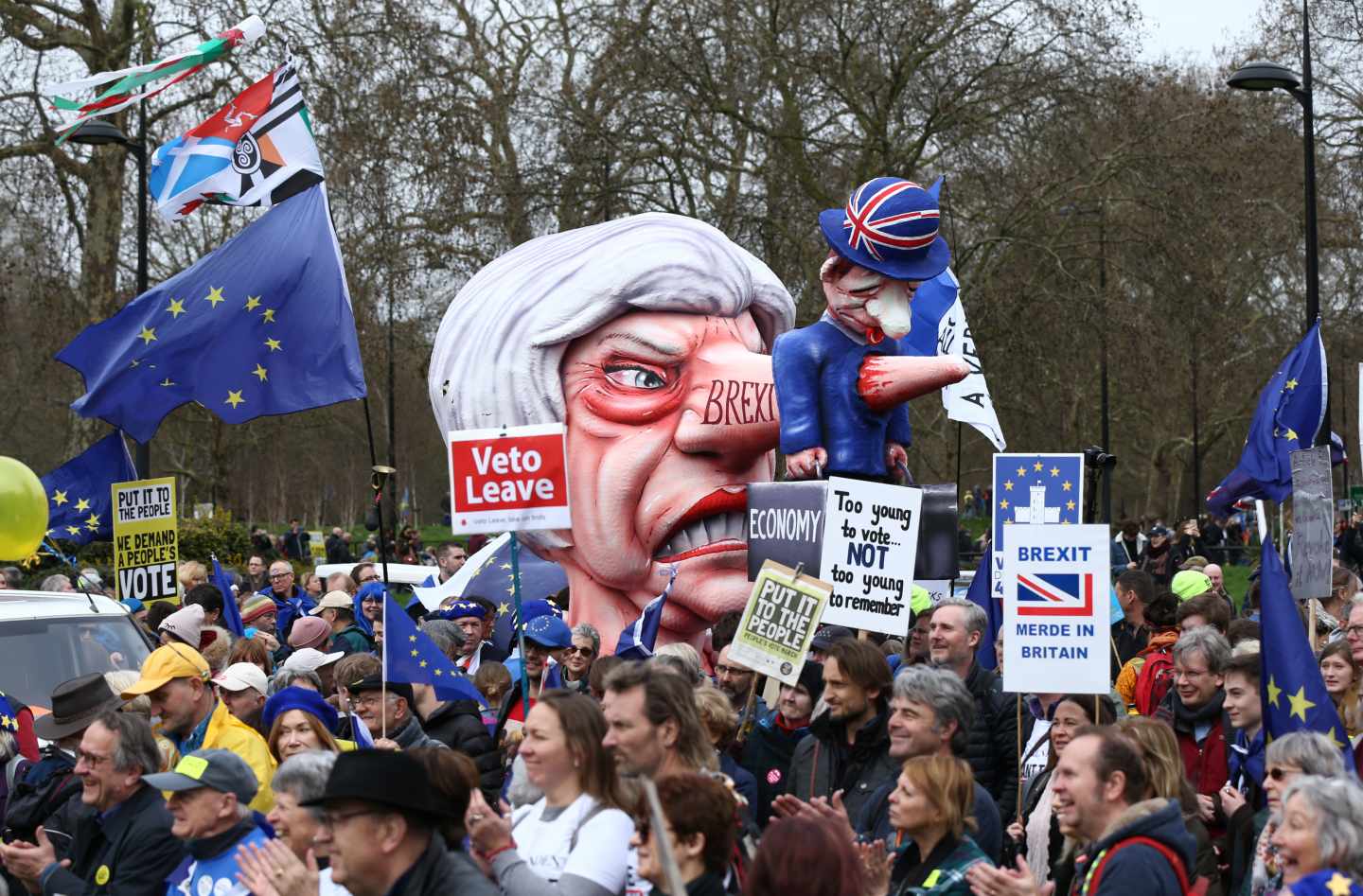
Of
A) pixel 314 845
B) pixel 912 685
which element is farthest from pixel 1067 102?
pixel 314 845

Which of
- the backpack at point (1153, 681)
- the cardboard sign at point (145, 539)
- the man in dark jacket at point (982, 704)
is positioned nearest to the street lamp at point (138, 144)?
the cardboard sign at point (145, 539)

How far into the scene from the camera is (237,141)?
1291cm

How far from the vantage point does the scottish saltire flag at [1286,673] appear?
6477mm

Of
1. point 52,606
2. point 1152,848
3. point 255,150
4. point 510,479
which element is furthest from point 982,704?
point 255,150

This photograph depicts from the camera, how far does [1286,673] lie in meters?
6.57

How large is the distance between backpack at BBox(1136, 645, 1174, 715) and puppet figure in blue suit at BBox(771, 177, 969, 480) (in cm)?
221

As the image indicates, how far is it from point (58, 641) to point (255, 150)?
4268mm

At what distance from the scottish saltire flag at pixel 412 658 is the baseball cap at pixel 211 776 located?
2135 mm

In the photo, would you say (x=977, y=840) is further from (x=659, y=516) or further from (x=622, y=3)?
(x=622, y=3)

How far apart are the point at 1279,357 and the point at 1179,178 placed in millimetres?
18777

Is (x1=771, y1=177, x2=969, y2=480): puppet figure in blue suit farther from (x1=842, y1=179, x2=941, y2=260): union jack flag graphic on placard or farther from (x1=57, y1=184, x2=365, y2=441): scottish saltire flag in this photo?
(x1=57, y1=184, x2=365, y2=441): scottish saltire flag

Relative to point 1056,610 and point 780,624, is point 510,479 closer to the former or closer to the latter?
point 780,624

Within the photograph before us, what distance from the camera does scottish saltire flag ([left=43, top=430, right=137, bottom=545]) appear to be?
1344cm

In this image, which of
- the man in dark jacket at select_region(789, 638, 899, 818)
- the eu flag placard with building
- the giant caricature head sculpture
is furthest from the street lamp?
the man in dark jacket at select_region(789, 638, 899, 818)
